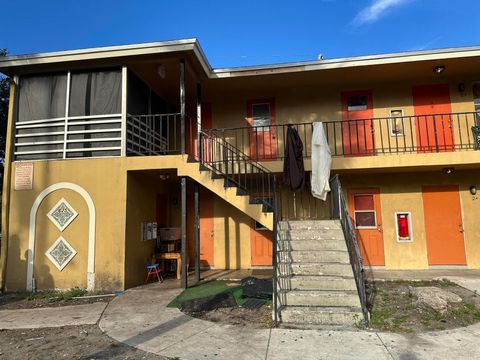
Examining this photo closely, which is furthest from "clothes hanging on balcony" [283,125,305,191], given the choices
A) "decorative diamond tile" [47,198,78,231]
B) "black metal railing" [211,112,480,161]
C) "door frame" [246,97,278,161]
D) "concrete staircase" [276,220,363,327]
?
"decorative diamond tile" [47,198,78,231]

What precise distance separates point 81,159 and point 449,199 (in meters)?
9.63

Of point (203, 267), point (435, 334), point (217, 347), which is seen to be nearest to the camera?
point (217, 347)

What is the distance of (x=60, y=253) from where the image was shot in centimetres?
763

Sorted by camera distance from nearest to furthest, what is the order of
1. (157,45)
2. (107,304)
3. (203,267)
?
(107,304), (157,45), (203,267)

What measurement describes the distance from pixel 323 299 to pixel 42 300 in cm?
568

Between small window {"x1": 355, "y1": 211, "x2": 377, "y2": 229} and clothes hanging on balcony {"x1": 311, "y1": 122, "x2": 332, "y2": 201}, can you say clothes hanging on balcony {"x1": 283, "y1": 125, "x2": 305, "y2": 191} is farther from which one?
small window {"x1": 355, "y1": 211, "x2": 377, "y2": 229}

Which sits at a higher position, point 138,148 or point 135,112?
point 135,112

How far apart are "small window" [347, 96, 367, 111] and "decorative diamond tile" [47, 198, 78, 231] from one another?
787 centimetres

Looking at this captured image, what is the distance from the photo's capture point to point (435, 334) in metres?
4.63

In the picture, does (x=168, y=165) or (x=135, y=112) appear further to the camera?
(x=135, y=112)

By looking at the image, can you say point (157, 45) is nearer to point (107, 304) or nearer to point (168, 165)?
point (168, 165)

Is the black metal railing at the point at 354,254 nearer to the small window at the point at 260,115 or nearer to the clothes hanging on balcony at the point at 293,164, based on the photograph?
the clothes hanging on balcony at the point at 293,164

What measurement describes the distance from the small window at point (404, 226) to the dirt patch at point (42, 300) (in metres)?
7.51

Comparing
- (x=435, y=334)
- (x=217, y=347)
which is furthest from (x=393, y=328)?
(x=217, y=347)
